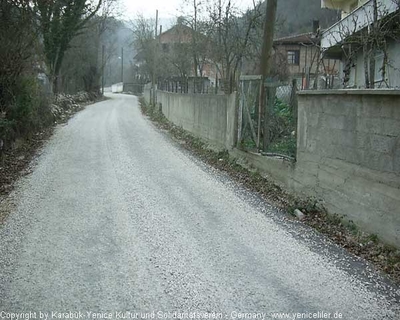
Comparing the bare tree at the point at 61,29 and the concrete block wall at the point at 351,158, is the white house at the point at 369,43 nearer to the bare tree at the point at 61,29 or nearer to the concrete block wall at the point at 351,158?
the concrete block wall at the point at 351,158

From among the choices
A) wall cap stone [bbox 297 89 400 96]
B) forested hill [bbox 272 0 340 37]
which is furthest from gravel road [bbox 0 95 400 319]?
forested hill [bbox 272 0 340 37]

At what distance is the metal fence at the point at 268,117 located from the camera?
988 cm

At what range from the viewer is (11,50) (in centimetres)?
1330

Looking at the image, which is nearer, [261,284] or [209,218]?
[261,284]

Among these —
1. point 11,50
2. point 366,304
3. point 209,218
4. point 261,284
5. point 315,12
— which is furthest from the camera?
point 315,12

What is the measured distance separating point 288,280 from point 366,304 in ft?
2.66

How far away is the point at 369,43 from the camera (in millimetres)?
9102

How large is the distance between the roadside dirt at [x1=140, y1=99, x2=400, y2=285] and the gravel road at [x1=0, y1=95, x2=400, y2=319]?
0.70ft

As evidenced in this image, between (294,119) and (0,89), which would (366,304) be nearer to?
(294,119)

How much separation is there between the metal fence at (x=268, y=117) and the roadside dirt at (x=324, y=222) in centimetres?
65

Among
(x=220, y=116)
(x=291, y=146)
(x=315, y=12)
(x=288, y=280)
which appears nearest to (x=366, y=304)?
(x=288, y=280)

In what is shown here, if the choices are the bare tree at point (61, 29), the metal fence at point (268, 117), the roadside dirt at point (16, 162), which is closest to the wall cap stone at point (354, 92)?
the metal fence at point (268, 117)

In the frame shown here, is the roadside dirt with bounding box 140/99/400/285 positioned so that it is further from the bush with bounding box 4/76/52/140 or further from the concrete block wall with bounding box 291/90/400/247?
the bush with bounding box 4/76/52/140

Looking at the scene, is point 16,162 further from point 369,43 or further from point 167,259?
point 369,43
